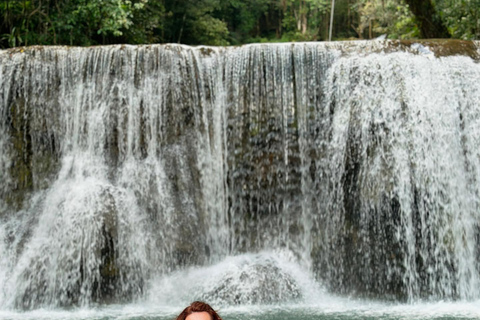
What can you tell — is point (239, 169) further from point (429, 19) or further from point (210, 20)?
point (210, 20)

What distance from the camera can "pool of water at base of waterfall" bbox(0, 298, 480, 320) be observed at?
6227mm

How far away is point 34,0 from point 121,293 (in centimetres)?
658

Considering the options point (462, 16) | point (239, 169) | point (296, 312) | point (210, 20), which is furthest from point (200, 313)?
point (210, 20)

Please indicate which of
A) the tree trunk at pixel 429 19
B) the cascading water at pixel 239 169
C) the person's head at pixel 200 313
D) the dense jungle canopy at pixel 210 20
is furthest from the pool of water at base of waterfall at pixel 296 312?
the tree trunk at pixel 429 19

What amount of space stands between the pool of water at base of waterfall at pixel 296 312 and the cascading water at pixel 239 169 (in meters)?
0.30

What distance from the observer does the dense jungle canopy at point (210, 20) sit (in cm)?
1137

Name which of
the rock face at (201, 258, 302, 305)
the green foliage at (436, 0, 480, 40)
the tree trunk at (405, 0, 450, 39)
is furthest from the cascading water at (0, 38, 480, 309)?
the tree trunk at (405, 0, 450, 39)

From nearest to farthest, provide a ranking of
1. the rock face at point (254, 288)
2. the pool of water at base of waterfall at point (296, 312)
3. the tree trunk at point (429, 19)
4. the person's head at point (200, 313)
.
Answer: the person's head at point (200, 313), the pool of water at base of waterfall at point (296, 312), the rock face at point (254, 288), the tree trunk at point (429, 19)

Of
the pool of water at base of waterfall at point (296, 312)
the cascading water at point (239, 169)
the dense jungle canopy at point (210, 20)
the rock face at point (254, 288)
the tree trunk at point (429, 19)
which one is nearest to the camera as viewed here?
the pool of water at base of waterfall at point (296, 312)

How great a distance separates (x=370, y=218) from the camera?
297 inches

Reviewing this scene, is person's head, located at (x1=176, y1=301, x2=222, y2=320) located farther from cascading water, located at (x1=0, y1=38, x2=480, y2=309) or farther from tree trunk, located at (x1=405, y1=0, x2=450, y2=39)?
tree trunk, located at (x1=405, y1=0, x2=450, y2=39)

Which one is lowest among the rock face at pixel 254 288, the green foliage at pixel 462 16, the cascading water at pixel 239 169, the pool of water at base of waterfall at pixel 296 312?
the pool of water at base of waterfall at pixel 296 312

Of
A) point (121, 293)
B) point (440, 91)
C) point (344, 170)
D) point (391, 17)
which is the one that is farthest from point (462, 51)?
point (391, 17)

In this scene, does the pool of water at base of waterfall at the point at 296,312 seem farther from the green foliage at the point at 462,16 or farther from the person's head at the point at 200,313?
the green foliage at the point at 462,16
